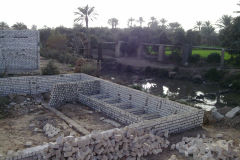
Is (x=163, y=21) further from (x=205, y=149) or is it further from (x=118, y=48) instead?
(x=205, y=149)

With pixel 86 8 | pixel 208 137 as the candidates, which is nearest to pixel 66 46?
pixel 86 8

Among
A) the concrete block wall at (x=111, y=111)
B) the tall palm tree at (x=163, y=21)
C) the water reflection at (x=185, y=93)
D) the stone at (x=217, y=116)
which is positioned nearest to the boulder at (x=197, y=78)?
the water reflection at (x=185, y=93)

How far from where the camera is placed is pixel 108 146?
505 cm

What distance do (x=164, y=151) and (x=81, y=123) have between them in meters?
2.68

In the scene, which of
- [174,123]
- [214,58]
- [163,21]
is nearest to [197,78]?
[214,58]

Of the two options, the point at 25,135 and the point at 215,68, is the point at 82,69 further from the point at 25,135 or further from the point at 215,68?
the point at 215,68

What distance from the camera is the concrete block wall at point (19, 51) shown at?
1195 centimetres

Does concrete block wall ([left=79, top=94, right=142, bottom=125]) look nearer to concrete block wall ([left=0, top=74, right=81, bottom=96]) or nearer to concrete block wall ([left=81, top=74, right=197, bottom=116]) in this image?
concrete block wall ([left=81, top=74, right=197, bottom=116])

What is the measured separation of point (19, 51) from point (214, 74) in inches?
586

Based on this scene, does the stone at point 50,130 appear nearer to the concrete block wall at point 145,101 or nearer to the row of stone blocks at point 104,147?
the row of stone blocks at point 104,147

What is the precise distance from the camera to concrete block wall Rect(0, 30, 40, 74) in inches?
471

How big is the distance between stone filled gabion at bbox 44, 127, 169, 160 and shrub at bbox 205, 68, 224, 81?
1610 centimetres

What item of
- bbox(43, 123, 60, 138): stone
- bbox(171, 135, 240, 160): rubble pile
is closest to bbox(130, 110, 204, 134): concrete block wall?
bbox(171, 135, 240, 160): rubble pile

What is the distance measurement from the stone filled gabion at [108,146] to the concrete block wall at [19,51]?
8.25 m
